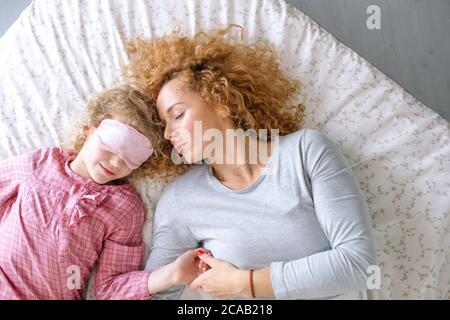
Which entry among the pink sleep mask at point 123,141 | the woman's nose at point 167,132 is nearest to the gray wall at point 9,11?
the pink sleep mask at point 123,141

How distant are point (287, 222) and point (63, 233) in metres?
0.59

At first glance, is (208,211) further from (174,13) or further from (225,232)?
(174,13)

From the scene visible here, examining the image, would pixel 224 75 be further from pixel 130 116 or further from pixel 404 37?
pixel 404 37

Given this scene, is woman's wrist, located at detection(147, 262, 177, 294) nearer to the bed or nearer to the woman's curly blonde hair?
the bed

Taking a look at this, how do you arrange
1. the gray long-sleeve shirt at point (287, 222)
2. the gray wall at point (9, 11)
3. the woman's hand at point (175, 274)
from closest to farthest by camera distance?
the gray long-sleeve shirt at point (287, 222), the woman's hand at point (175, 274), the gray wall at point (9, 11)

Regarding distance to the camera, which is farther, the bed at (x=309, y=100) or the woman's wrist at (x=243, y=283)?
the bed at (x=309, y=100)

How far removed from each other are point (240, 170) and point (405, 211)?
49 cm

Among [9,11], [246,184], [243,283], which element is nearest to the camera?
[243,283]

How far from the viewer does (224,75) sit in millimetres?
1445

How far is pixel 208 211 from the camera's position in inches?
55.3

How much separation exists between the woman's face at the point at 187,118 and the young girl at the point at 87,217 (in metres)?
0.07

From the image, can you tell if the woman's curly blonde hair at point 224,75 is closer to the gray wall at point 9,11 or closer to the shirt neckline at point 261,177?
the shirt neckline at point 261,177

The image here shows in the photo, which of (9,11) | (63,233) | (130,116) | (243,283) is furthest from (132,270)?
(9,11)

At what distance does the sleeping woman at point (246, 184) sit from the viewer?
126cm
